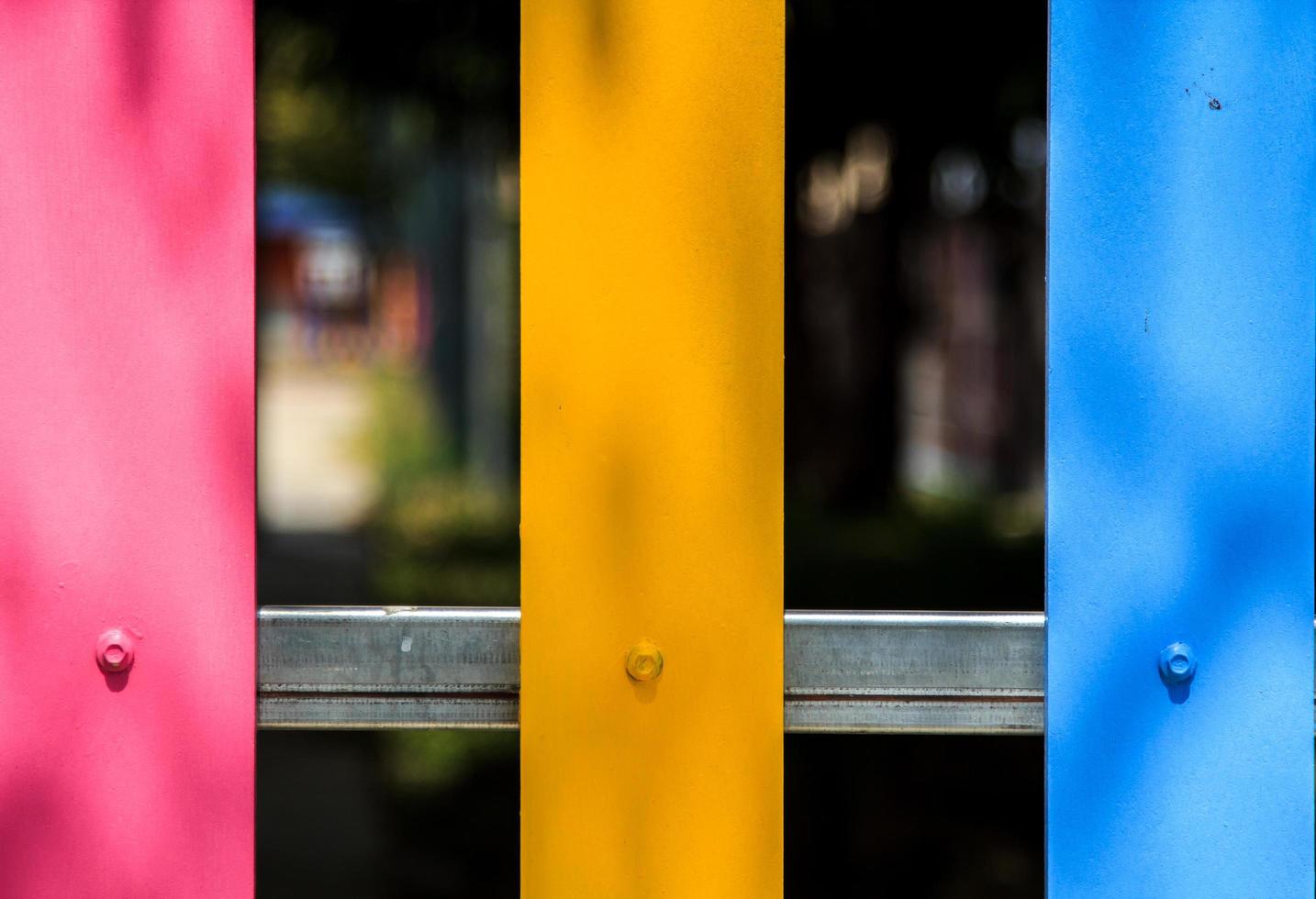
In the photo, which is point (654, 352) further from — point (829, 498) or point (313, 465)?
point (313, 465)

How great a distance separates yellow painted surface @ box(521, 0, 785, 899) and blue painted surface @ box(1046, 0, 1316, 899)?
0.38m

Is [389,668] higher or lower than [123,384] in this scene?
lower

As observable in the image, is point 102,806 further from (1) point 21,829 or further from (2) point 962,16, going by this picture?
(2) point 962,16

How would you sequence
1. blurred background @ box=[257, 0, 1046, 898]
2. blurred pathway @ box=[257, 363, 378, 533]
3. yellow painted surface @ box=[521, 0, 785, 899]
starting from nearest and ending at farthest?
yellow painted surface @ box=[521, 0, 785, 899] < blurred background @ box=[257, 0, 1046, 898] < blurred pathway @ box=[257, 363, 378, 533]

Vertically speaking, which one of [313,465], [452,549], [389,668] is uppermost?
[389,668]

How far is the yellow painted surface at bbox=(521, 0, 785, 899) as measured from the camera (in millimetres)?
1958

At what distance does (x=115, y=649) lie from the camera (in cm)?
199

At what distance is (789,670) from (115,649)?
2.91 feet

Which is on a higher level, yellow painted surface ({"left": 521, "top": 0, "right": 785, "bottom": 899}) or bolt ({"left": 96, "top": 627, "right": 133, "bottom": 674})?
yellow painted surface ({"left": 521, "top": 0, "right": 785, "bottom": 899})

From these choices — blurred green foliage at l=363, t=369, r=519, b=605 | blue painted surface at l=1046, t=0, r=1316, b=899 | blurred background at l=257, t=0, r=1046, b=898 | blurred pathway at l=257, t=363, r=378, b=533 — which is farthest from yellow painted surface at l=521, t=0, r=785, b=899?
blurred pathway at l=257, t=363, r=378, b=533

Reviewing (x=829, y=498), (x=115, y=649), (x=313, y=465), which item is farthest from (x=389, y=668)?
(x=313, y=465)

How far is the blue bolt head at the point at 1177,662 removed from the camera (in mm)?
1972

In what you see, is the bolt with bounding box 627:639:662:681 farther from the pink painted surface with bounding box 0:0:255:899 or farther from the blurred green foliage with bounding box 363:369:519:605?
the blurred green foliage with bounding box 363:369:519:605

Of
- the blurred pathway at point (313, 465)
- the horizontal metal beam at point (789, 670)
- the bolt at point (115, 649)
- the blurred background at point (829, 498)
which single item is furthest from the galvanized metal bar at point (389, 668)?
the blurred pathway at point (313, 465)
